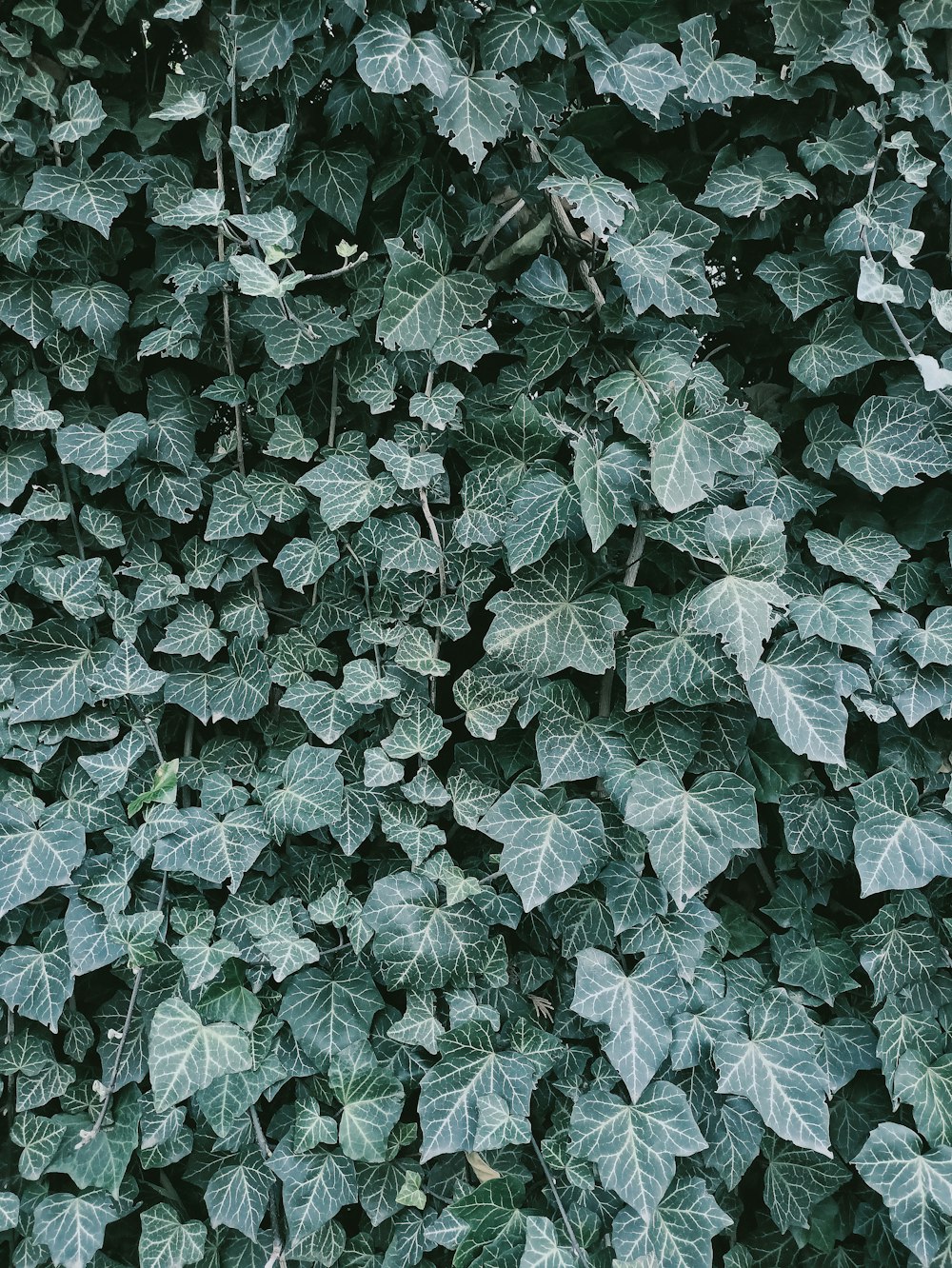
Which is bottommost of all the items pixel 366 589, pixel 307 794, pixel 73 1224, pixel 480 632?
pixel 73 1224

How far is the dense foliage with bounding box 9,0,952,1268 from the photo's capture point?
1.39m

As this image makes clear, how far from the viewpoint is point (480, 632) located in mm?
1615

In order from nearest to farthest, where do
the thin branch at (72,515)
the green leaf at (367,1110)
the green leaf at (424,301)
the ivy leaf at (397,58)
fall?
1. the ivy leaf at (397,58)
2. the green leaf at (424,301)
3. the green leaf at (367,1110)
4. the thin branch at (72,515)

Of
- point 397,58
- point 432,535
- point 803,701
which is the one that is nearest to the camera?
point 397,58

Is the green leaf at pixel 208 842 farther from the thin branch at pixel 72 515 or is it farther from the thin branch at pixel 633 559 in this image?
the thin branch at pixel 633 559

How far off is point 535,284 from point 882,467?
64 cm

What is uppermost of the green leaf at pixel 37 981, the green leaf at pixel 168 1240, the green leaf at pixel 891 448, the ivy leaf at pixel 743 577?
the green leaf at pixel 891 448

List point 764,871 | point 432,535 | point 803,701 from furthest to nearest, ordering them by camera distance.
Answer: point 764,871, point 432,535, point 803,701

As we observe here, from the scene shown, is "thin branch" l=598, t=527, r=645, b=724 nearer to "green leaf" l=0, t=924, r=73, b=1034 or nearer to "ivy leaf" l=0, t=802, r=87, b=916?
"ivy leaf" l=0, t=802, r=87, b=916

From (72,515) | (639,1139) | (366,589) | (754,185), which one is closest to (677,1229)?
(639,1139)

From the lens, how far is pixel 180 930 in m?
1.54

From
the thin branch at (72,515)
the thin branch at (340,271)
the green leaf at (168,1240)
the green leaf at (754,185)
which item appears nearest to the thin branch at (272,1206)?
the green leaf at (168,1240)

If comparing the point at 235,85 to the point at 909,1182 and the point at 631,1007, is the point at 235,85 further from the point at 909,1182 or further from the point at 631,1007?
the point at 909,1182

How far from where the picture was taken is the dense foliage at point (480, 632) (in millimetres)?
1388
